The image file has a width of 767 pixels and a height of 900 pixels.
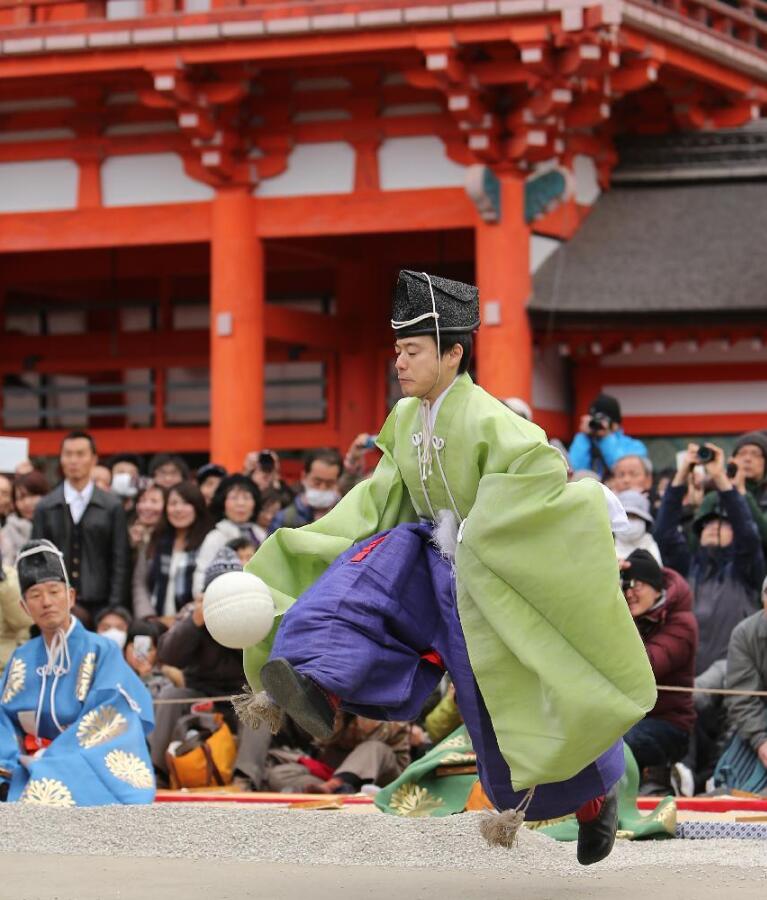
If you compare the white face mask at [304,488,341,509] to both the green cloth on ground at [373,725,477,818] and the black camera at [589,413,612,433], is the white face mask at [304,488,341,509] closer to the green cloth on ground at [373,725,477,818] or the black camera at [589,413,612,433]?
the black camera at [589,413,612,433]

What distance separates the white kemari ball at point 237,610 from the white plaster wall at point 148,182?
797 centimetres

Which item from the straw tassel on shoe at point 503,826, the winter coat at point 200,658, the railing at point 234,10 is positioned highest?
the railing at point 234,10

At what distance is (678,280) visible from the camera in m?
11.9

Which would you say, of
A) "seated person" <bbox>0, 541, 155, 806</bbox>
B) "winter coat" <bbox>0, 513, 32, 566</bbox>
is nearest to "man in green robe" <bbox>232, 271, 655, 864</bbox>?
"seated person" <bbox>0, 541, 155, 806</bbox>

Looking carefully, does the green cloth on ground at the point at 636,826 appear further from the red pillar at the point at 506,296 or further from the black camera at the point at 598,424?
the red pillar at the point at 506,296

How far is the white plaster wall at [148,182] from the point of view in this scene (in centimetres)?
1274

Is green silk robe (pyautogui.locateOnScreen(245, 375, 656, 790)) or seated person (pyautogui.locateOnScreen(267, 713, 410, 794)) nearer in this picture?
green silk robe (pyautogui.locateOnScreen(245, 375, 656, 790))

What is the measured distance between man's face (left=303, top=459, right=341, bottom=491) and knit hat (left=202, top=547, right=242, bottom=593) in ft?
3.79

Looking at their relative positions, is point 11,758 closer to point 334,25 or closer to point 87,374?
point 334,25

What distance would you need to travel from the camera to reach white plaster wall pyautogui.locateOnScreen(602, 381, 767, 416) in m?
12.5

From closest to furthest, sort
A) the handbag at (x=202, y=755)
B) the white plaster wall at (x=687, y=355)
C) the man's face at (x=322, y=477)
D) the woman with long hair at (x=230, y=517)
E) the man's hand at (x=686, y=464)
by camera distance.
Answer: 1. the man's hand at (x=686, y=464)
2. the handbag at (x=202, y=755)
3. the woman with long hair at (x=230, y=517)
4. the man's face at (x=322, y=477)
5. the white plaster wall at (x=687, y=355)

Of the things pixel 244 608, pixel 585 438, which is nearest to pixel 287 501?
pixel 585 438

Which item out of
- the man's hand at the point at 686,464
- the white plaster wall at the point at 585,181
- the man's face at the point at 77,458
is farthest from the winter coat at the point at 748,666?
the white plaster wall at the point at 585,181

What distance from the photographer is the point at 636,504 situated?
8.27 meters
